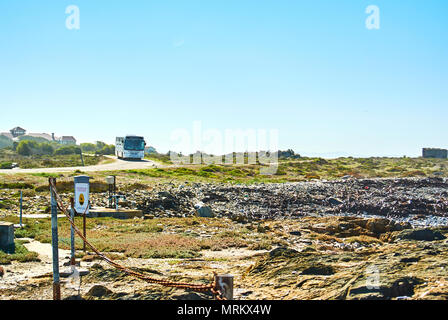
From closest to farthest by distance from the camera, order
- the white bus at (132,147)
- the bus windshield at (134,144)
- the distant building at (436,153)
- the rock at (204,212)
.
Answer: the rock at (204,212)
the white bus at (132,147)
the bus windshield at (134,144)
the distant building at (436,153)

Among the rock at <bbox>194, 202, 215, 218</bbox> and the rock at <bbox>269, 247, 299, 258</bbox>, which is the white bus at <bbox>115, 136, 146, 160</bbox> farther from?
the rock at <bbox>269, 247, 299, 258</bbox>

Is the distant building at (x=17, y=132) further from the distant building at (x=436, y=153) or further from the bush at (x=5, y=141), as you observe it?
the distant building at (x=436, y=153)

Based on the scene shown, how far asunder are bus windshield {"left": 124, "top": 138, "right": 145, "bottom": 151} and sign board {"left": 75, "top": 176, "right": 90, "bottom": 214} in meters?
54.4

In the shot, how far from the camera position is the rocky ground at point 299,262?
8.17m

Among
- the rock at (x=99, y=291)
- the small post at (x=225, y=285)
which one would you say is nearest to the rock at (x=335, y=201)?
the rock at (x=99, y=291)

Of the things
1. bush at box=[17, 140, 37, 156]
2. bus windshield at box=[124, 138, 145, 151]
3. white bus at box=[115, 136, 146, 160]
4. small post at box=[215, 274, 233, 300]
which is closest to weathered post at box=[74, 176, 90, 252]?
small post at box=[215, 274, 233, 300]

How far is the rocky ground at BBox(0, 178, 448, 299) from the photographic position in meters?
8.17

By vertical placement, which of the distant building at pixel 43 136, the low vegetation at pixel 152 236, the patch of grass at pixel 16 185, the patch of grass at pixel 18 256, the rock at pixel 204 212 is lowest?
the rock at pixel 204 212

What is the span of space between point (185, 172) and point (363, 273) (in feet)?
159

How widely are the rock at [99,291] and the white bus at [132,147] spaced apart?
188 feet

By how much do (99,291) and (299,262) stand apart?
16.9 ft

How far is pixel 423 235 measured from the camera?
1480 cm

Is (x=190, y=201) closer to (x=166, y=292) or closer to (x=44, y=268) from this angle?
(x=44, y=268)
